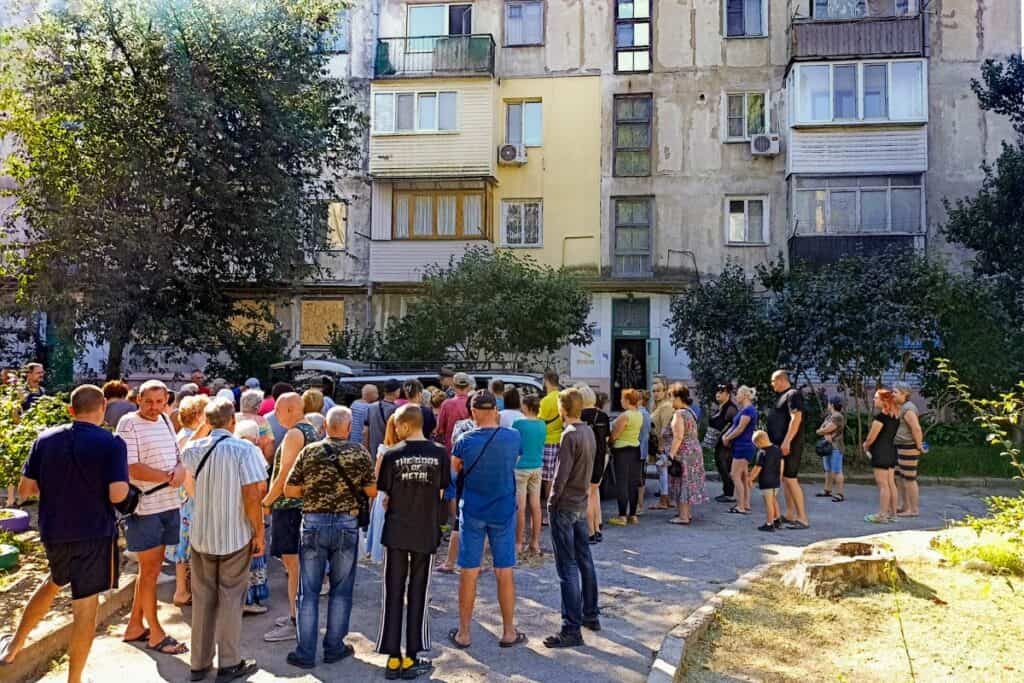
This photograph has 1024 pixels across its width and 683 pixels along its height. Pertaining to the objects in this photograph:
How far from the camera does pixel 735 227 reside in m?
25.7

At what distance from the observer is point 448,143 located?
25.6 meters

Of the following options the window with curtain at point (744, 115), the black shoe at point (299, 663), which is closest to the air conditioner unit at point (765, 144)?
the window with curtain at point (744, 115)

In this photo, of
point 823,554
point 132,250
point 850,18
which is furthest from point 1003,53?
point 132,250

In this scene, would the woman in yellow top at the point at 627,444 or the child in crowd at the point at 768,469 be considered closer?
the child in crowd at the point at 768,469

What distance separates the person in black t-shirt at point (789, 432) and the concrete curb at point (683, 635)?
2789 mm

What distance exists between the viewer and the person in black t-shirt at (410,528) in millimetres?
5852

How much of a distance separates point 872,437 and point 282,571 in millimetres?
7783

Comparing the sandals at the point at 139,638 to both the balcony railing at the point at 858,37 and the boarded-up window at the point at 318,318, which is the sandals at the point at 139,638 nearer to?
the boarded-up window at the point at 318,318

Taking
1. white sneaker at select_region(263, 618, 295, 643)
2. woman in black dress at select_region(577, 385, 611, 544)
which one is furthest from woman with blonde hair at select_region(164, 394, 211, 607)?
woman in black dress at select_region(577, 385, 611, 544)

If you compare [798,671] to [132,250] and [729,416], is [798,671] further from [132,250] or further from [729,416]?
[132,250]

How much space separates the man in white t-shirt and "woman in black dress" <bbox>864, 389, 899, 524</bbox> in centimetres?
887

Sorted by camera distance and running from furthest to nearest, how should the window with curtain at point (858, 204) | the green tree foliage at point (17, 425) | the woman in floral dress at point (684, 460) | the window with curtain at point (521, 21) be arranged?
the window with curtain at point (521, 21) < the window with curtain at point (858, 204) < the woman in floral dress at point (684, 460) < the green tree foliage at point (17, 425)

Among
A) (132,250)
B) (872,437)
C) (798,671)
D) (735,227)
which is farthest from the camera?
(735,227)

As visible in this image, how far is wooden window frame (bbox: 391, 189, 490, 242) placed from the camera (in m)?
25.5
